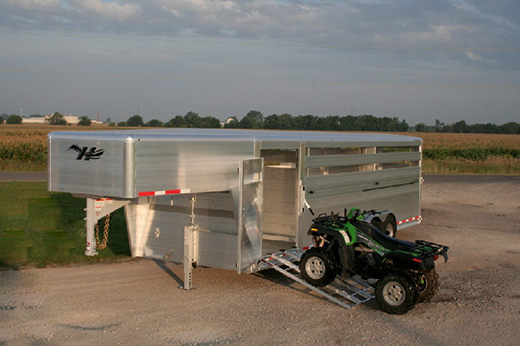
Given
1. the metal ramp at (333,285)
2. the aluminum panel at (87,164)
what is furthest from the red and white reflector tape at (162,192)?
the metal ramp at (333,285)

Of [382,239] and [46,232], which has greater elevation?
[382,239]

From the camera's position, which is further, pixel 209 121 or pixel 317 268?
pixel 209 121

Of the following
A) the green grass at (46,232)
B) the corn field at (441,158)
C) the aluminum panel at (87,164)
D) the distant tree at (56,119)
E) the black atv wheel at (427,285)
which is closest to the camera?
the aluminum panel at (87,164)

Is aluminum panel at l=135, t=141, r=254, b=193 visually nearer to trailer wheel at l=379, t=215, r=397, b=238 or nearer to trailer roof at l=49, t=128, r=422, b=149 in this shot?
trailer roof at l=49, t=128, r=422, b=149

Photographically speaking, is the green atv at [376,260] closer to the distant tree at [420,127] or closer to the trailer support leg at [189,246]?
the trailer support leg at [189,246]

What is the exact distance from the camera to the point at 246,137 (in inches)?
335

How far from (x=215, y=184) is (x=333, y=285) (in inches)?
92.3

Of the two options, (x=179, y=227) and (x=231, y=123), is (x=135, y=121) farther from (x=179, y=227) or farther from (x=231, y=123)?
(x=179, y=227)

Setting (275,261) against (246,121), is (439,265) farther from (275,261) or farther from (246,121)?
(246,121)

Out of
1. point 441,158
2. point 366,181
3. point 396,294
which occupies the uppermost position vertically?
point 366,181

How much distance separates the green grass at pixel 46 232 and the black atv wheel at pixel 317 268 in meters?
3.80

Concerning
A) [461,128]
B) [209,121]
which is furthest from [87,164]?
[461,128]

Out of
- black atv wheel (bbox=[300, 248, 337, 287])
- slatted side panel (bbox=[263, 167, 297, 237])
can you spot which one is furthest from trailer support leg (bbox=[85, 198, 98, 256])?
slatted side panel (bbox=[263, 167, 297, 237])

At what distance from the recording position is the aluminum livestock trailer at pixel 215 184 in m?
7.34
